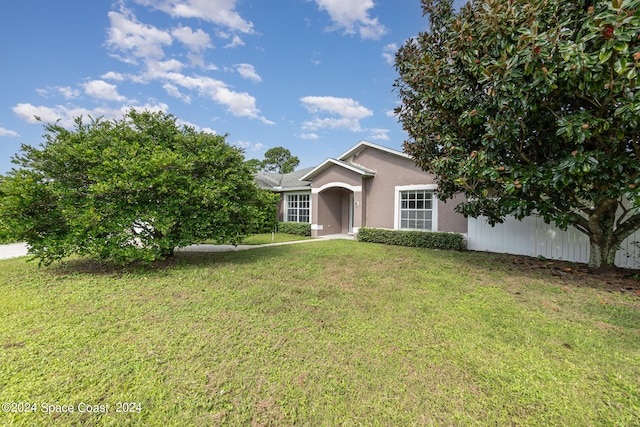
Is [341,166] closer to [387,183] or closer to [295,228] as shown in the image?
[387,183]

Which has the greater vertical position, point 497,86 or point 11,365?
point 497,86

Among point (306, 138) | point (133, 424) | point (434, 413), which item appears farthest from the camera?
point (306, 138)

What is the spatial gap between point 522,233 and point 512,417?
9.87 m

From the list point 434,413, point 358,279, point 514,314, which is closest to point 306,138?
point 358,279

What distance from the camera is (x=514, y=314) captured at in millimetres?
4715

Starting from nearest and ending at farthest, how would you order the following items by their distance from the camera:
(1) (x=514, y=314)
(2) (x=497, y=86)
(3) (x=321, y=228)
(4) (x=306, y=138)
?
(1) (x=514, y=314) → (2) (x=497, y=86) → (3) (x=321, y=228) → (4) (x=306, y=138)

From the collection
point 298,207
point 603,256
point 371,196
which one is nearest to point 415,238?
point 371,196

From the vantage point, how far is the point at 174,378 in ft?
9.32

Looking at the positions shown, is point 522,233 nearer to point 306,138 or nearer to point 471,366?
point 471,366

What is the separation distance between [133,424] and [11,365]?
2087mm

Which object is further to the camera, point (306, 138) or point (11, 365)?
point (306, 138)

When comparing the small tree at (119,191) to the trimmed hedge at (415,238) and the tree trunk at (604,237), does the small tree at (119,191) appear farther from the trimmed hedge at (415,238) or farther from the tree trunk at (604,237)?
the tree trunk at (604,237)

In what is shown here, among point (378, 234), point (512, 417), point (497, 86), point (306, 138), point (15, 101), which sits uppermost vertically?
point (306, 138)

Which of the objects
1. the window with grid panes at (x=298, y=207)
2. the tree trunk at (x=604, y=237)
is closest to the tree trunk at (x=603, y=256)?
the tree trunk at (x=604, y=237)
